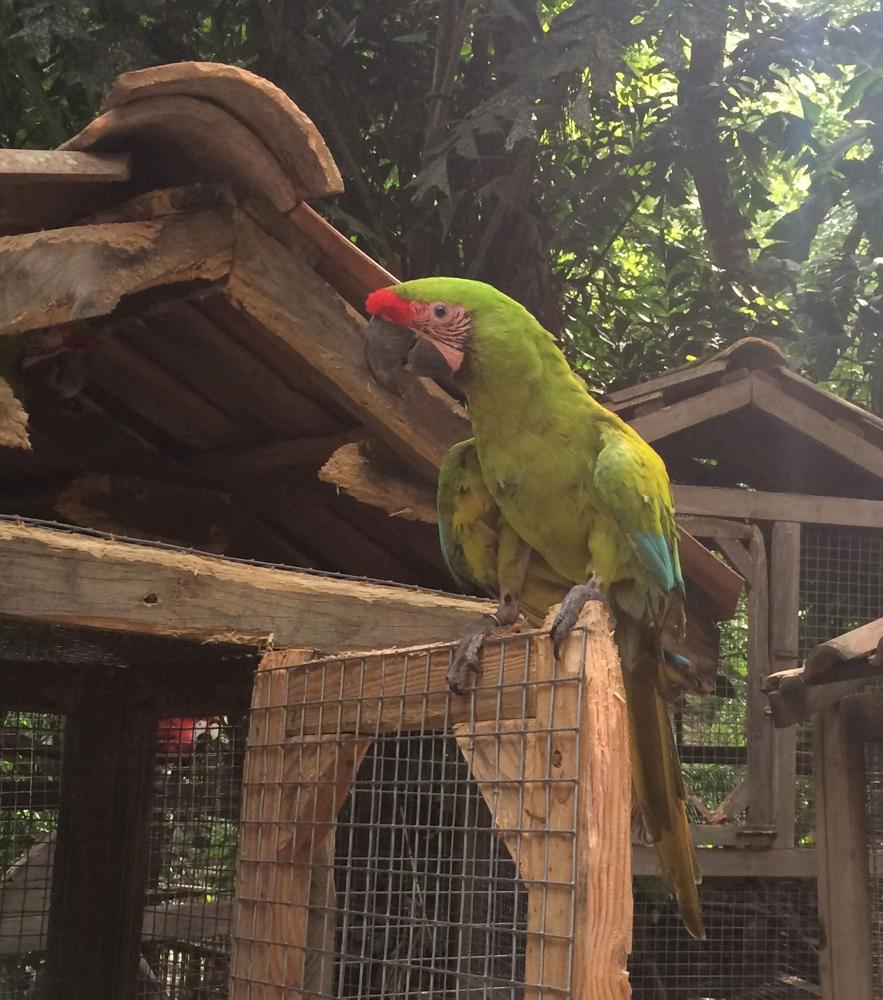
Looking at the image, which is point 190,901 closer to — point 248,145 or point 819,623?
point 248,145

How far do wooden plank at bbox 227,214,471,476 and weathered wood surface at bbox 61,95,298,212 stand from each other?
0.10m

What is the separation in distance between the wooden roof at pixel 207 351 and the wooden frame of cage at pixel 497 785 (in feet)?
2.28

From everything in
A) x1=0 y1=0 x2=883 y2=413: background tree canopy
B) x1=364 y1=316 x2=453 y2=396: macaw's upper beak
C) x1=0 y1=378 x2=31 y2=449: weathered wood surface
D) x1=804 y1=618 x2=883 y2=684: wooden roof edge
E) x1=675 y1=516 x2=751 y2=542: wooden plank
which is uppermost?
x1=0 y1=0 x2=883 y2=413: background tree canopy

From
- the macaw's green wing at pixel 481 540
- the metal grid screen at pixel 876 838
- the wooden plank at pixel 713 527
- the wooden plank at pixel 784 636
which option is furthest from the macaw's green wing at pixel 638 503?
the wooden plank at pixel 784 636

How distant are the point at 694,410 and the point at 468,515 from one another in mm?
2041

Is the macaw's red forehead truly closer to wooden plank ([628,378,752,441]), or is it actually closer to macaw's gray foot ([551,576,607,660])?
macaw's gray foot ([551,576,607,660])

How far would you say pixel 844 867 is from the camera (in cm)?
274

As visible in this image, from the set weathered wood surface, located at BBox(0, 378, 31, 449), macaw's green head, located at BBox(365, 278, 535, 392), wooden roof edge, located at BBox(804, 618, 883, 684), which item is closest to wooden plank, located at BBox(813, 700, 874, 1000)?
wooden roof edge, located at BBox(804, 618, 883, 684)

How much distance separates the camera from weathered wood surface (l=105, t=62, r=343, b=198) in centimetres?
184

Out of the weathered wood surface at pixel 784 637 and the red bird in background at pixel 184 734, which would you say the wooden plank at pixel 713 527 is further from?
the red bird in background at pixel 184 734

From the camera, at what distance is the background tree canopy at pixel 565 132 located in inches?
170

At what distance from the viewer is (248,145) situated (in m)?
1.97

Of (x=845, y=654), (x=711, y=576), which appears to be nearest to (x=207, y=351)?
(x=711, y=576)

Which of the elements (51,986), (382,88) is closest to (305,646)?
(51,986)
